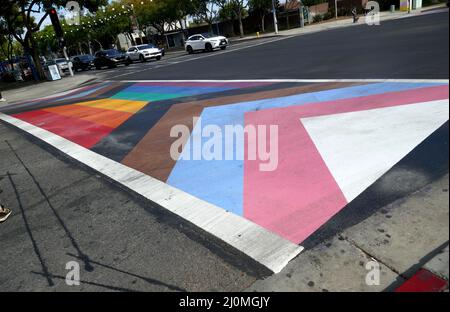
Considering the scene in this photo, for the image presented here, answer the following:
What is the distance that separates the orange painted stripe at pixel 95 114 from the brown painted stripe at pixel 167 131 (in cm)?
149

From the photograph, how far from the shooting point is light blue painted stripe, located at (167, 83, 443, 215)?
4.67 meters

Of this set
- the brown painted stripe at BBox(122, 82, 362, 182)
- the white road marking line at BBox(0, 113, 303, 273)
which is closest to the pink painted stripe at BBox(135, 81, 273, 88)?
the brown painted stripe at BBox(122, 82, 362, 182)

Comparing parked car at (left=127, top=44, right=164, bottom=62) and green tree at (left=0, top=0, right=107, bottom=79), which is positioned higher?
green tree at (left=0, top=0, right=107, bottom=79)

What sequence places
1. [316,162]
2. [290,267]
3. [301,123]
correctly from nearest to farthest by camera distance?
[290,267] → [316,162] → [301,123]

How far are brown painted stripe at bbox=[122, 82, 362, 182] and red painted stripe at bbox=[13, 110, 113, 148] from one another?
146 cm

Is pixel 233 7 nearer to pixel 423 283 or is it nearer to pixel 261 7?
pixel 261 7

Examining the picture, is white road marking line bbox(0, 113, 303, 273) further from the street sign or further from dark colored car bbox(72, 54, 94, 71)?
dark colored car bbox(72, 54, 94, 71)

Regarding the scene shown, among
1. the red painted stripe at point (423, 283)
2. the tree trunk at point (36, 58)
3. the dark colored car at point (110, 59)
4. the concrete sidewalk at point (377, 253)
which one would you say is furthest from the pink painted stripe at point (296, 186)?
the tree trunk at point (36, 58)

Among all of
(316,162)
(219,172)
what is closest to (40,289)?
(219,172)

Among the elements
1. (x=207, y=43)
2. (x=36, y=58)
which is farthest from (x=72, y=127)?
(x=36, y=58)

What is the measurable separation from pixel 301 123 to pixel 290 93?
8.90 feet

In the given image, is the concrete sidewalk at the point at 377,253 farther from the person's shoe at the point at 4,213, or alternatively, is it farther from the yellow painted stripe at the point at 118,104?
the yellow painted stripe at the point at 118,104

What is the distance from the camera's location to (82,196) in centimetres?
526

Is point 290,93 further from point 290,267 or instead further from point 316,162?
point 290,267
